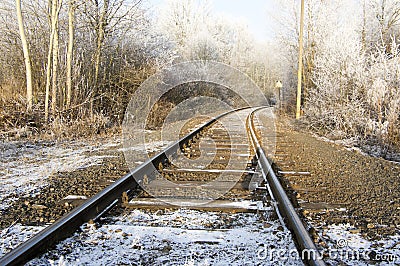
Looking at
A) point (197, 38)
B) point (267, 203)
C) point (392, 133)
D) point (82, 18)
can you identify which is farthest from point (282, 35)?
point (267, 203)

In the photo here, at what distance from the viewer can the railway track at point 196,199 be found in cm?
268

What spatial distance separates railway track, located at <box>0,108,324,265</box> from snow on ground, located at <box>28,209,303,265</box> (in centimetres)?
3

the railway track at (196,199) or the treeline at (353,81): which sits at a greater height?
the treeline at (353,81)

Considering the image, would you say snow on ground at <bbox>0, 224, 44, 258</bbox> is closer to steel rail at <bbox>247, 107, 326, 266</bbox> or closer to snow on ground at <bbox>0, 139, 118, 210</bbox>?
snow on ground at <bbox>0, 139, 118, 210</bbox>

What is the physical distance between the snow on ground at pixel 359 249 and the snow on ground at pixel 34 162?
3204mm

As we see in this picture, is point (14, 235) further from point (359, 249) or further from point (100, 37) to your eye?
point (100, 37)

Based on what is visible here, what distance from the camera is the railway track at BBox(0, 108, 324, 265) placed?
105 inches

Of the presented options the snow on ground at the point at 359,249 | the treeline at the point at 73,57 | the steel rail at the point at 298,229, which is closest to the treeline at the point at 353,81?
the steel rail at the point at 298,229

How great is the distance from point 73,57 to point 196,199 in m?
9.25

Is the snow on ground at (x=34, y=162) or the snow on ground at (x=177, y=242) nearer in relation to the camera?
the snow on ground at (x=177, y=242)

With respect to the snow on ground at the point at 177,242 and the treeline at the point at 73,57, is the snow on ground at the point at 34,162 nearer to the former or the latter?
the snow on ground at the point at 177,242

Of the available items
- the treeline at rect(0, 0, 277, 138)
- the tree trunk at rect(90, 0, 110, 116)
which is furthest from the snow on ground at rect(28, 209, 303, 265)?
the tree trunk at rect(90, 0, 110, 116)

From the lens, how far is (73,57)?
11531 mm

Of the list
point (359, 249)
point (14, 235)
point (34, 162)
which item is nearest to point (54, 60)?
point (34, 162)
